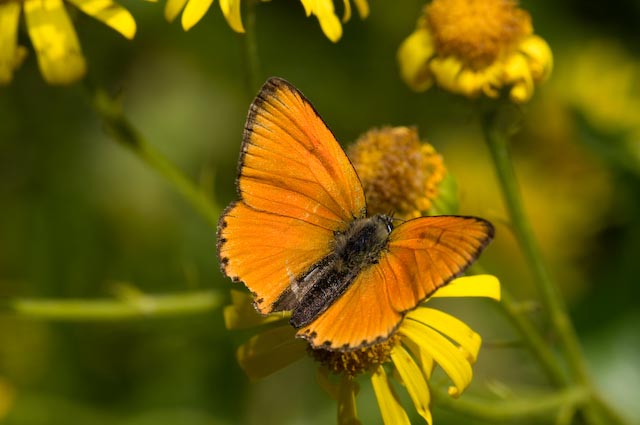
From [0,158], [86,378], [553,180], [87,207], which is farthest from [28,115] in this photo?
[553,180]

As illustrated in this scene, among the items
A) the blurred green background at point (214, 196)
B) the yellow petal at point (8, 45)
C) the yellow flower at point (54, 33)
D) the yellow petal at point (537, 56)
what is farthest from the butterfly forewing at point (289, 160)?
the blurred green background at point (214, 196)

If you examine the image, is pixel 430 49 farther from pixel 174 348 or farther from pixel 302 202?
pixel 174 348

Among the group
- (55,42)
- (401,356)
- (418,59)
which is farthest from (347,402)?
(55,42)

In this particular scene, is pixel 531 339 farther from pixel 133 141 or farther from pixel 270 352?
pixel 133 141

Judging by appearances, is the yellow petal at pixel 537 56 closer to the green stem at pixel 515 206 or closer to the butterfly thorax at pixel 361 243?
the green stem at pixel 515 206

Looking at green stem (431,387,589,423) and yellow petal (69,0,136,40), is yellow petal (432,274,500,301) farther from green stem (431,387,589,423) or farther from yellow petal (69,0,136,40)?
yellow petal (69,0,136,40)
